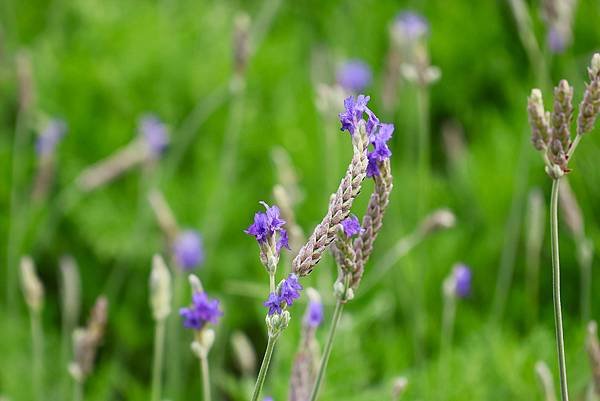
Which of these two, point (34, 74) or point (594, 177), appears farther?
point (34, 74)

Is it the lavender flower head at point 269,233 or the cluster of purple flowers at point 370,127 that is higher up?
the cluster of purple flowers at point 370,127

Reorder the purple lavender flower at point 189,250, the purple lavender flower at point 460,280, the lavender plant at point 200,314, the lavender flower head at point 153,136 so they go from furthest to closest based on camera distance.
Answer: the lavender flower head at point 153,136 → the purple lavender flower at point 189,250 → the purple lavender flower at point 460,280 → the lavender plant at point 200,314

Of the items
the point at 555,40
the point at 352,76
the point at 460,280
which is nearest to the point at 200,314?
the point at 460,280

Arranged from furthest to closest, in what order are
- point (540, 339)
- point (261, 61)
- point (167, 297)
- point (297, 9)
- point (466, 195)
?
1. point (297, 9)
2. point (261, 61)
3. point (466, 195)
4. point (540, 339)
5. point (167, 297)

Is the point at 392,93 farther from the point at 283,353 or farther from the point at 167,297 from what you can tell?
the point at 167,297

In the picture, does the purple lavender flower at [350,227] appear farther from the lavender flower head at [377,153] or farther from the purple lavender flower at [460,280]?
the purple lavender flower at [460,280]

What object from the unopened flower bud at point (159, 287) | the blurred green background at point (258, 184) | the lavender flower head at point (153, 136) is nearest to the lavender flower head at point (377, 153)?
the unopened flower bud at point (159, 287)

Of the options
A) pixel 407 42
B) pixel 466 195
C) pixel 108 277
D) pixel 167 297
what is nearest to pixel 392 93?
pixel 407 42
